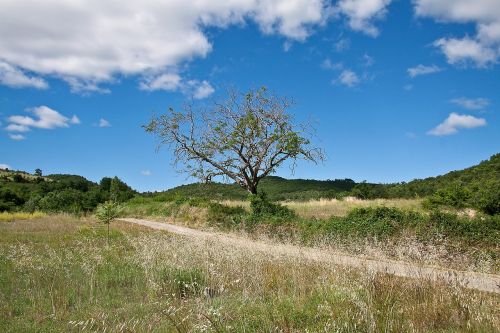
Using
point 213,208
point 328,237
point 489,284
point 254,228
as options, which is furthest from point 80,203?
point 489,284

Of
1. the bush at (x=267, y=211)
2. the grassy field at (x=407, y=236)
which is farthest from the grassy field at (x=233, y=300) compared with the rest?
the bush at (x=267, y=211)

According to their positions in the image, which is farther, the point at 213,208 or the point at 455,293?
the point at 213,208

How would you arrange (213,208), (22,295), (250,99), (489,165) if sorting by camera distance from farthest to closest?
1. (489,165)
2. (250,99)
3. (213,208)
4. (22,295)

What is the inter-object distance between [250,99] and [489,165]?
32154mm

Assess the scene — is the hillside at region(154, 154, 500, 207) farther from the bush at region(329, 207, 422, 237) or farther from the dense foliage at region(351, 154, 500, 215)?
the bush at region(329, 207, 422, 237)

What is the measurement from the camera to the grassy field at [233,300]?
5248mm

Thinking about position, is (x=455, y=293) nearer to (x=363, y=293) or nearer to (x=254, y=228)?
(x=363, y=293)

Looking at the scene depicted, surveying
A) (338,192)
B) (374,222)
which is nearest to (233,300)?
(374,222)

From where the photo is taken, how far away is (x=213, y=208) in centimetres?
2945

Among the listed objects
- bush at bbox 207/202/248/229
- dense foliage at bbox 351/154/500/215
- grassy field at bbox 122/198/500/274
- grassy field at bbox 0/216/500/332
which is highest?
dense foliage at bbox 351/154/500/215

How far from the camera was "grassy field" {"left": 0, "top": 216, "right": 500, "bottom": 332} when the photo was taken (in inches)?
207

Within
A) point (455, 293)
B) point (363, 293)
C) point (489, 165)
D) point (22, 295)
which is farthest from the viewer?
point (489, 165)

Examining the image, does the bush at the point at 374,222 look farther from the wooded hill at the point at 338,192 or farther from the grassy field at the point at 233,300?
the wooded hill at the point at 338,192

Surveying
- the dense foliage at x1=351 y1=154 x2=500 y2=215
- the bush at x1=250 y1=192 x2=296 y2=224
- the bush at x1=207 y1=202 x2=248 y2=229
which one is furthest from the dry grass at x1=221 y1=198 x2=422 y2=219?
the bush at x1=207 y1=202 x2=248 y2=229
